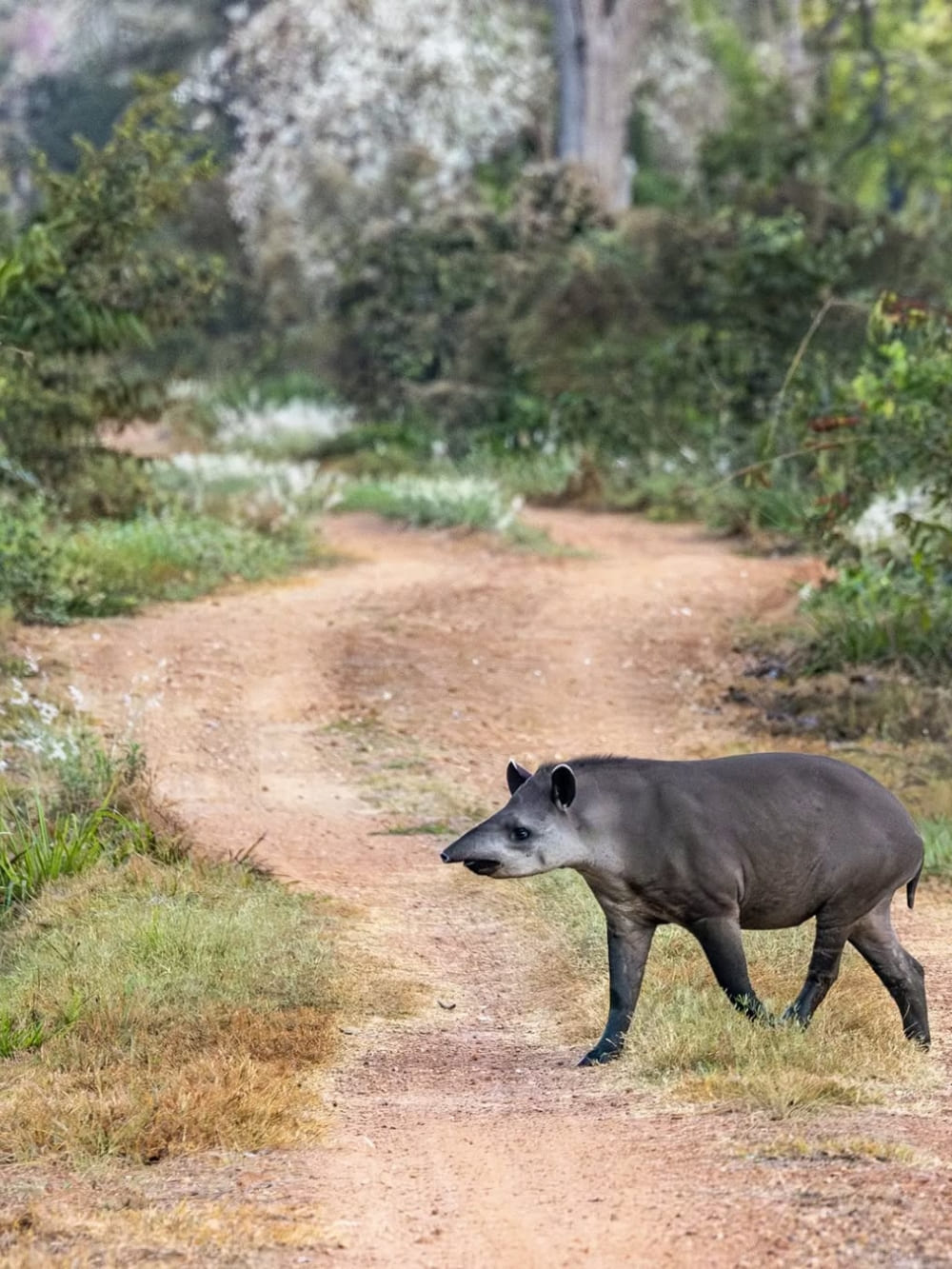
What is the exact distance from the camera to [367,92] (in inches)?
1162

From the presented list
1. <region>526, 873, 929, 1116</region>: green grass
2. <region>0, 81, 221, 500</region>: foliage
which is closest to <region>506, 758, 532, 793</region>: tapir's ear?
<region>526, 873, 929, 1116</region>: green grass

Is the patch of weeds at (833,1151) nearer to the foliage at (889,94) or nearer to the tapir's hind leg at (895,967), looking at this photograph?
the tapir's hind leg at (895,967)

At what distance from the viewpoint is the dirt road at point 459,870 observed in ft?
15.3

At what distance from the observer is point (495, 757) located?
1120 cm

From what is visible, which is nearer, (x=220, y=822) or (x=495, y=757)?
(x=220, y=822)

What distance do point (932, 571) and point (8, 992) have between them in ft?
20.3

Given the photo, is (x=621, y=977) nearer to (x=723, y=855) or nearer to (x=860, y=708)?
(x=723, y=855)

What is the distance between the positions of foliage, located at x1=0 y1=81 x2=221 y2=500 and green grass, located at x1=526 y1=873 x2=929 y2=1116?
843 cm

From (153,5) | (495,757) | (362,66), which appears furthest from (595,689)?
(153,5)

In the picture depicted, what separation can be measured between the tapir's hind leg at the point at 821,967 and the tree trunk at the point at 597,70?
22.7 m

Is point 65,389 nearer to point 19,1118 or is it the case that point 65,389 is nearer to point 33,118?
point 19,1118

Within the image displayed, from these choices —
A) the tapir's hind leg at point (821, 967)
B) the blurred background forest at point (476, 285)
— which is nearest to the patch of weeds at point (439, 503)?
the blurred background forest at point (476, 285)

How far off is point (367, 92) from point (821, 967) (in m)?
25.6

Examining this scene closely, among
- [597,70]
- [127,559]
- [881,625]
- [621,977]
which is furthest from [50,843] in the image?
[597,70]
